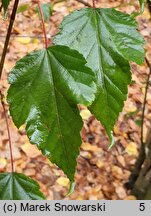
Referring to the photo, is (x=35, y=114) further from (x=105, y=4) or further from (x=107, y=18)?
(x=105, y=4)

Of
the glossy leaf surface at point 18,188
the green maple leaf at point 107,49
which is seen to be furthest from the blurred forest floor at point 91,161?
the green maple leaf at point 107,49

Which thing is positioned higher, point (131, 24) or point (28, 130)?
point (131, 24)

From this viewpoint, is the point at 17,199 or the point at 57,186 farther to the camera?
the point at 57,186

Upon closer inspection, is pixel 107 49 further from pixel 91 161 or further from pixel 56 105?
pixel 91 161

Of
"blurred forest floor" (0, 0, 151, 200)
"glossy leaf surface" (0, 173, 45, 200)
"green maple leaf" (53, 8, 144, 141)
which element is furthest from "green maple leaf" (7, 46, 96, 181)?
"blurred forest floor" (0, 0, 151, 200)

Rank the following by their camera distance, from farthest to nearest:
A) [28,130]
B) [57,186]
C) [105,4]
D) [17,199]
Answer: [105,4] → [57,186] → [17,199] → [28,130]

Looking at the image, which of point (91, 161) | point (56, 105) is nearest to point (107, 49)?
point (56, 105)

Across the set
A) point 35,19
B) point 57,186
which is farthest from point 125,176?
point 35,19
